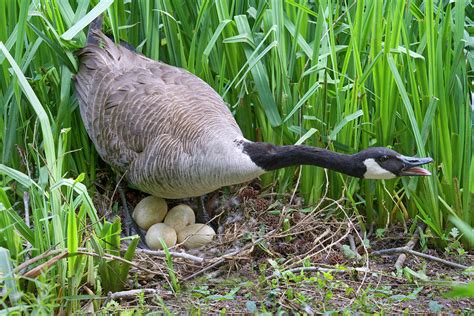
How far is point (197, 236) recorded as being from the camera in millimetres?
4566

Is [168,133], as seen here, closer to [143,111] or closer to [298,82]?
[143,111]

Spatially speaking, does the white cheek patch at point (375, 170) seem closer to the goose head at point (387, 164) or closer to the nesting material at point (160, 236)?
the goose head at point (387, 164)

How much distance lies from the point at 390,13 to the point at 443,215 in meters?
1.17

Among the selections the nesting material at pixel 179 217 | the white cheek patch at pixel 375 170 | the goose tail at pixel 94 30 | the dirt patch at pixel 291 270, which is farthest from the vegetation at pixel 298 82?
the nesting material at pixel 179 217

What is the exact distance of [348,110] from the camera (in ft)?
14.2

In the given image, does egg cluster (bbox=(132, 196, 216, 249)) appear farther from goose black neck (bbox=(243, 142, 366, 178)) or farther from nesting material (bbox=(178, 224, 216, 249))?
goose black neck (bbox=(243, 142, 366, 178))

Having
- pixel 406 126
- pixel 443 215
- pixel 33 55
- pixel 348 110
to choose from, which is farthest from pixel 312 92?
pixel 33 55

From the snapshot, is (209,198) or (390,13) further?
(209,198)

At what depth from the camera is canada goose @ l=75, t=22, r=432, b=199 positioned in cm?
416

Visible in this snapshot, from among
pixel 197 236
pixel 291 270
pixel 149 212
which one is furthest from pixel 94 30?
pixel 291 270

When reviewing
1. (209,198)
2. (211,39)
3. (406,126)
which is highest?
(211,39)

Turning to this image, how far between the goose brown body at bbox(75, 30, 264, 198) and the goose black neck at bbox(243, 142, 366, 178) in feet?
0.21

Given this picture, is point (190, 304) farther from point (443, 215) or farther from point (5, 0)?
point (5, 0)

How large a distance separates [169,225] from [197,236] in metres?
0.25
